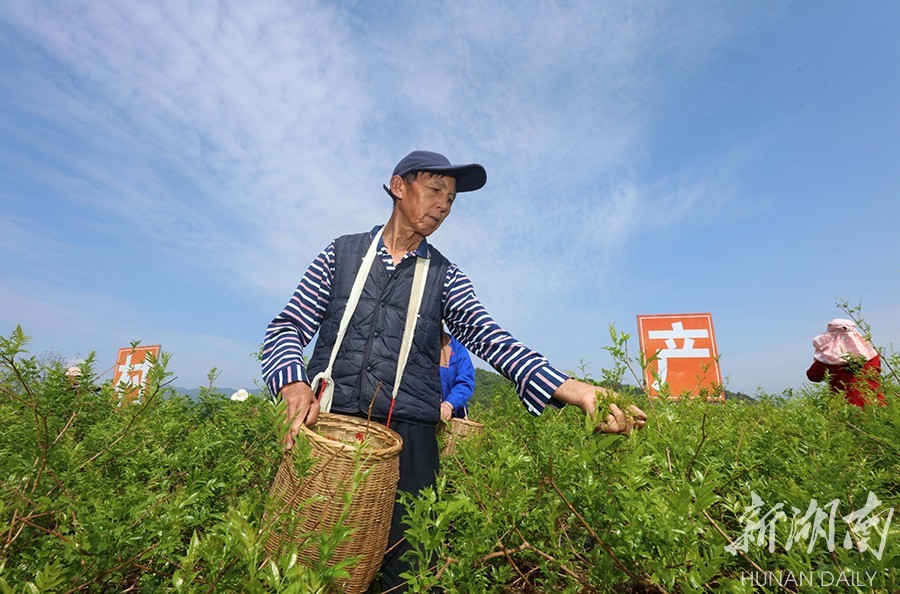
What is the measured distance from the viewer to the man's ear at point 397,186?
A: 2.70 metres

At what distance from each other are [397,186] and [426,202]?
0.83ft

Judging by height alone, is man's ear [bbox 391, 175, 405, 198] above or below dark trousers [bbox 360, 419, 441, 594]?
above

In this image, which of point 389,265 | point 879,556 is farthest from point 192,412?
point 879,556

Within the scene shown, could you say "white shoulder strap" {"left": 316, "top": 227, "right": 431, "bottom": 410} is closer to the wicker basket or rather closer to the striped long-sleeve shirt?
the striped long-sleeve shirt

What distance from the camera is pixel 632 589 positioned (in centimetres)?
164

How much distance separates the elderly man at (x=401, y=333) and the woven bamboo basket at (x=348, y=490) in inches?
11.1

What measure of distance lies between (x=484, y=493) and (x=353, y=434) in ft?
1.90

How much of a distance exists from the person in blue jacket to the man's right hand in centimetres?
335

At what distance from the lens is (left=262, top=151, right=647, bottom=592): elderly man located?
215cm

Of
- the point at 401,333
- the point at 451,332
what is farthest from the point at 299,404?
the point at 451,332

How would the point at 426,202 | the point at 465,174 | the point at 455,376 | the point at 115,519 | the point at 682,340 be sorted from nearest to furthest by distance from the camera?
the point at 115,519, the point at 426,202, the point at 465,174, the point at 455,376, the point at 682,340

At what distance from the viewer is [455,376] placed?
18.6 feet

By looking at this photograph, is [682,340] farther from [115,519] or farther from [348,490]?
[115,519]

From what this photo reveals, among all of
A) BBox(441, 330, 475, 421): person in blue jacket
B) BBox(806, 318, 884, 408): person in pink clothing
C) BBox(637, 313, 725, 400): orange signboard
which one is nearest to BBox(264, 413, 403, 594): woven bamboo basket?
BBox(441, 330, 475, 421): person in blue jacket
